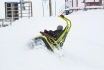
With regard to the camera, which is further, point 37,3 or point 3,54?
point 37,3

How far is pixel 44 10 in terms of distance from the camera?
24.5 meters

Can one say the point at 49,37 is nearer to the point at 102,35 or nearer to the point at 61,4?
the point at 102,35

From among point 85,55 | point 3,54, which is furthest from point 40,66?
point 85,55

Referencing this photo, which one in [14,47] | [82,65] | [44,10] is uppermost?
[44,10]

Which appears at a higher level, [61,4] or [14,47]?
[61,4]

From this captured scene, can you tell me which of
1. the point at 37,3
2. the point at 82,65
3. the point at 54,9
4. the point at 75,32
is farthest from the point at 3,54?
the point at 54,9

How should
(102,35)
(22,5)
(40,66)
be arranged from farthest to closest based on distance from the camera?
(22,5) → (102,35) → (40,66)

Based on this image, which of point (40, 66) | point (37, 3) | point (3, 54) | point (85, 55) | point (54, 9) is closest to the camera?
point (40, 66)

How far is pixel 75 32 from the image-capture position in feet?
42.7

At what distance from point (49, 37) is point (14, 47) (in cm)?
109

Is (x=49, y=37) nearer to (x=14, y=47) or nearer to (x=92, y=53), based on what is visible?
(x=14, y=47)

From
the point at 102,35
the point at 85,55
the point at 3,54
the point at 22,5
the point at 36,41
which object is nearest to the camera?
the point at 3,54

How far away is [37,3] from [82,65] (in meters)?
16.9

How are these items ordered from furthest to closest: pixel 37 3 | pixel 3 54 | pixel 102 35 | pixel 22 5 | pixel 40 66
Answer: pixel 37 3, pixel 22 5, pixel 102 35, pixel 3 54, pixel 40 66
